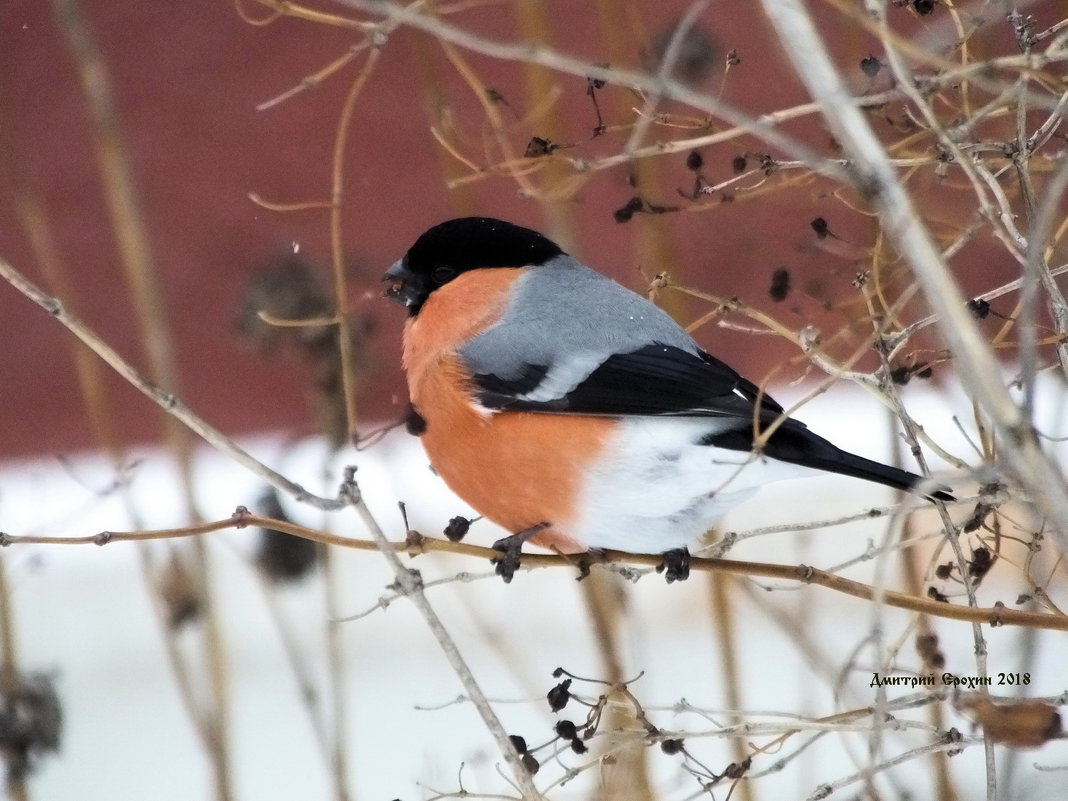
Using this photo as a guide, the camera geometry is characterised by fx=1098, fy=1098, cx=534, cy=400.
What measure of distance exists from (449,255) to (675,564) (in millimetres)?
346

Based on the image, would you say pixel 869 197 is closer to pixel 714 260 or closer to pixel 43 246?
pixel 43 246

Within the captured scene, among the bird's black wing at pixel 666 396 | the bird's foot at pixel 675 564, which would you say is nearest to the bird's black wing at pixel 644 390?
the bird's black wing at pixel 666 396

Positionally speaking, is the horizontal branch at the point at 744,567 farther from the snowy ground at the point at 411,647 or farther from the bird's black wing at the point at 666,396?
the snowy ground at the point at 411,647

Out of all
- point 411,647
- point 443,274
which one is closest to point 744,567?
point 443,274

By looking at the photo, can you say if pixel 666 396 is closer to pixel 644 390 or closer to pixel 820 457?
pixel 644 390

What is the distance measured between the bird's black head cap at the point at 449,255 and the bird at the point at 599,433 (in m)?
0.09

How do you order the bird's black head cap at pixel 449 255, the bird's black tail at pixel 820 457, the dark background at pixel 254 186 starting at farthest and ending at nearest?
the dark background at pixel 254 186 → the bird's black head cap at pixel 449 255 → the bird's black tail at pixel 820 457

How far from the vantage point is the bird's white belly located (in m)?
0.80

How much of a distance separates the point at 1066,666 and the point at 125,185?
0.92 meters

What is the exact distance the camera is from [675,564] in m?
0.80

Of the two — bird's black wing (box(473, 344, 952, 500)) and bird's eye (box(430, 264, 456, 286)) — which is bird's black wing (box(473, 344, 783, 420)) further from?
bird's eye (box(430, 264, 456, 286))

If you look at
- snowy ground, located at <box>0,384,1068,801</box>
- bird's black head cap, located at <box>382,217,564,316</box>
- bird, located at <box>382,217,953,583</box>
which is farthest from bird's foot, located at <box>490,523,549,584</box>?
bird's black head cap, located at <box>382,217,564,316</box>

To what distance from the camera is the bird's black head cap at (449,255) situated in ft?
3.13

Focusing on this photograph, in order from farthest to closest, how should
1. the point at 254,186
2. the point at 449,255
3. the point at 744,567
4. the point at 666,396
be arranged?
1. the point at 254,186
2. the point at 449,255
3. the point at 666,396
4. the point at 744,567
